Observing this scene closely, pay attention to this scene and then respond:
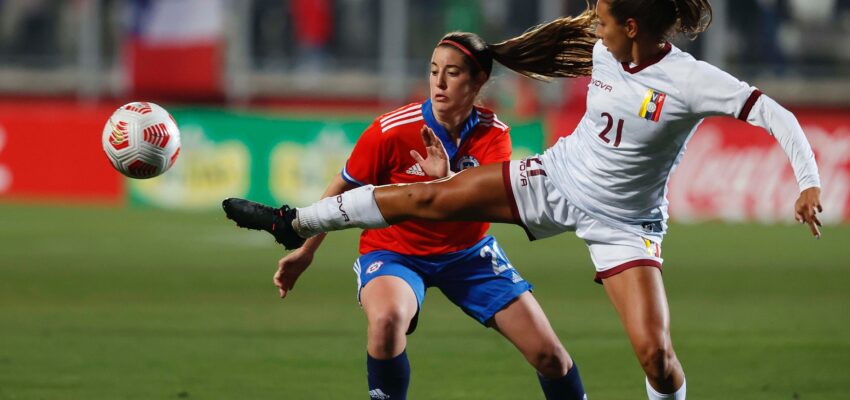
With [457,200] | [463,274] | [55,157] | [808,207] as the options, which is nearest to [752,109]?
[808,207]

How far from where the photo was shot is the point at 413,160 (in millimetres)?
6469

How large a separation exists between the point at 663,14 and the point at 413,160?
58.1 inches

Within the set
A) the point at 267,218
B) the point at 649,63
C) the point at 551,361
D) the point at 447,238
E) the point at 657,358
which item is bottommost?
the point at 551,361

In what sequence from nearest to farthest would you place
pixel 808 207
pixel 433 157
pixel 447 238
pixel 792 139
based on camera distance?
1. pixel 808 207
2. pixel 792 139
3. pixel 433 157
4. pixel 447 238

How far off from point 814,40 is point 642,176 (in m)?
20.1

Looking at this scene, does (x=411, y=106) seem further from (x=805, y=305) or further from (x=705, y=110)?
(x=805, y=305)

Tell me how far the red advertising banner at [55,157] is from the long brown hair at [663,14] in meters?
15.1

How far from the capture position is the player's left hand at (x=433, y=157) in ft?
20.3

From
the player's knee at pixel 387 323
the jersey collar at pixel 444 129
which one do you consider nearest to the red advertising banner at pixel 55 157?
the jersey collar at pixel 444 129

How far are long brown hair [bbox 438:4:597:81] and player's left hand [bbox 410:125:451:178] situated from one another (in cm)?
45

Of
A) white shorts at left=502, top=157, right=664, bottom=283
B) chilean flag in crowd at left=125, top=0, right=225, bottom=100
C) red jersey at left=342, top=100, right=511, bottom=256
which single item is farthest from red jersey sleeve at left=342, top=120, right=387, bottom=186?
chilean flag in crowd at left=125, top=0, right=225, bottom=100

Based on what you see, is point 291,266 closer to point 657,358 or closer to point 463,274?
point 463,274

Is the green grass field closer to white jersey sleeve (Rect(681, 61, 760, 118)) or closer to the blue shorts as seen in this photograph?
the blue shorts

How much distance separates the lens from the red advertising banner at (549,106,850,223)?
19.2 metres
